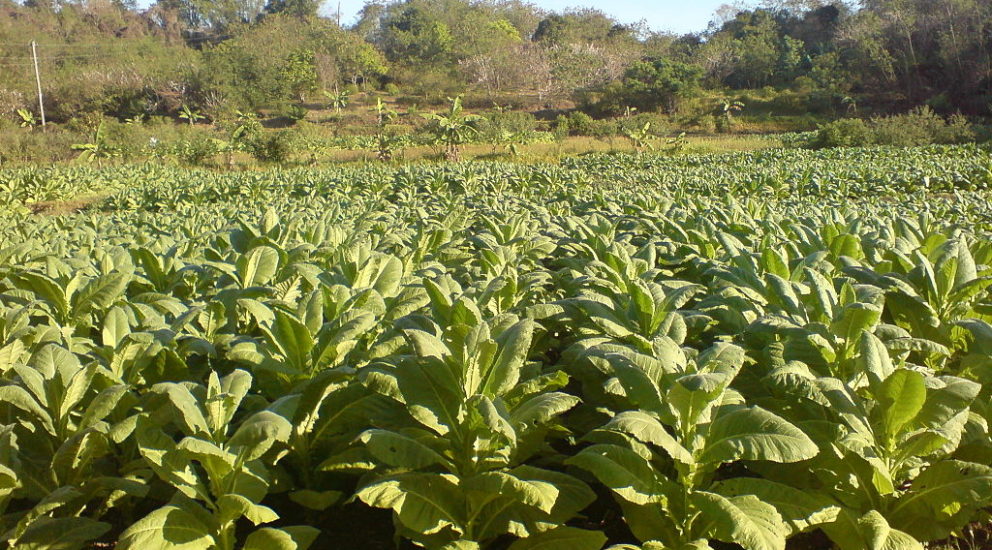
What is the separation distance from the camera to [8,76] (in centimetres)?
5844

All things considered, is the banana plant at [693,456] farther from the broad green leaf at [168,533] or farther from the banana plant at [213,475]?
the broad green leaf at [168,533]

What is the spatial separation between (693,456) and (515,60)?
68709mm

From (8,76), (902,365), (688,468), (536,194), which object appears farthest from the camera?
(8,76)

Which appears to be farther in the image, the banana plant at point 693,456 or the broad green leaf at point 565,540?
the broad green leaf at point 565,540

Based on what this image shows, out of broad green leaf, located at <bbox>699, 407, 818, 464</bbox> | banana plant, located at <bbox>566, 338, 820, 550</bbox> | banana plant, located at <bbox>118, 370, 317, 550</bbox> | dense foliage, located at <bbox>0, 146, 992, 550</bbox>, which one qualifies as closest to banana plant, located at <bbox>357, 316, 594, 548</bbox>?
dense foliage, located at <bbox>0, 146, 992, 550</bbox>

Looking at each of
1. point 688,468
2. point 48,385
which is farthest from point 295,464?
point 688,468

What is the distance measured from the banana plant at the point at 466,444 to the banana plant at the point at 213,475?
31 centimetres

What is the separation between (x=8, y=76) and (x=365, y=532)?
237ft

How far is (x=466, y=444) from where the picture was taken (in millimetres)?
2416

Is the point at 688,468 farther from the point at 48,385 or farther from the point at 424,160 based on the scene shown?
the point at 424,160

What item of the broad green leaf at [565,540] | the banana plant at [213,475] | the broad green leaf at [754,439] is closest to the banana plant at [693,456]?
the broad green leaf at [754,439]

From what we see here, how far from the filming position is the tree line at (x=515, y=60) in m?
48.1

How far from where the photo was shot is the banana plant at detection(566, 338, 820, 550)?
79.3 inches

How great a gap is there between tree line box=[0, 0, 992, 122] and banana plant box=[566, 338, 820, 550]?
50.1 metres
